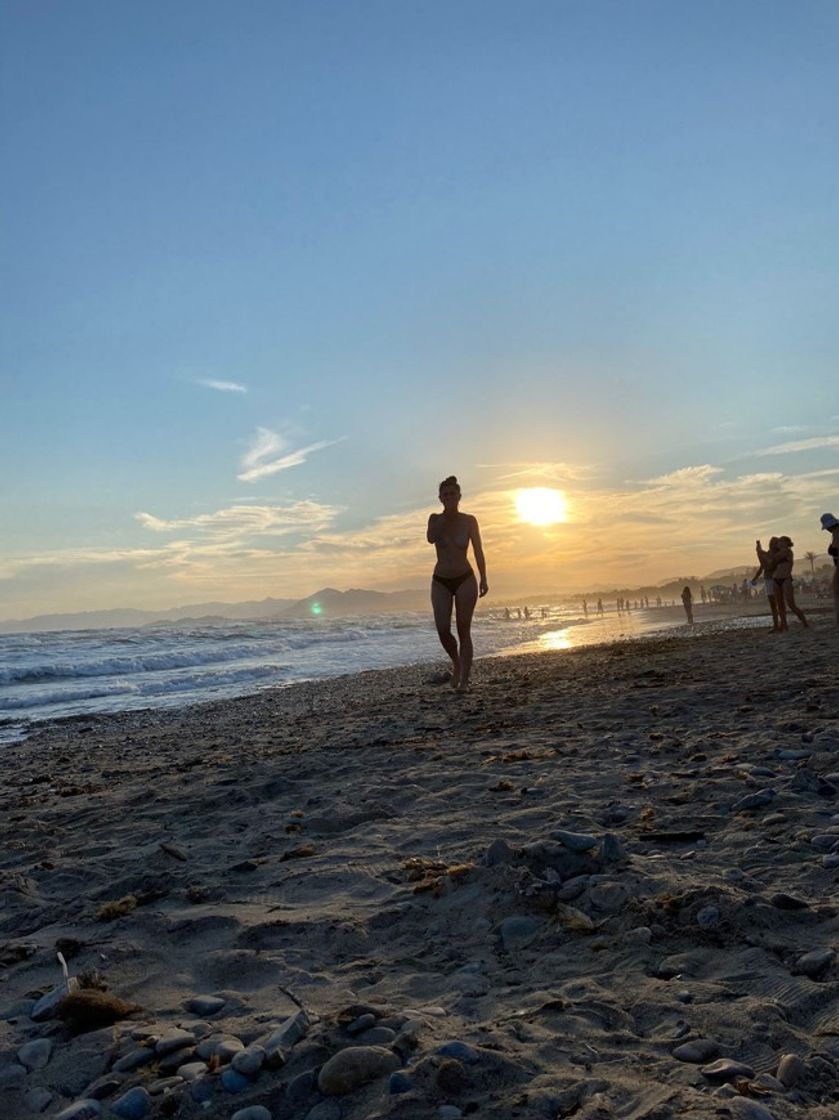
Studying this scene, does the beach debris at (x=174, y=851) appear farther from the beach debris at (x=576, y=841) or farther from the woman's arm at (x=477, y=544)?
the woman's arm at (x=477, y=544)

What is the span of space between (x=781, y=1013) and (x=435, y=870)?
1473 mm

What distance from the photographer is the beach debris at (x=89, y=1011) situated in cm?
213

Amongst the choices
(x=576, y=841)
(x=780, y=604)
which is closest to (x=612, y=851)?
(x=576, y=841)

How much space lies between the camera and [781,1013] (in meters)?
1.89

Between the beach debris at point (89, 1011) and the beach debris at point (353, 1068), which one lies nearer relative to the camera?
the beach debris at point (353, 1068)

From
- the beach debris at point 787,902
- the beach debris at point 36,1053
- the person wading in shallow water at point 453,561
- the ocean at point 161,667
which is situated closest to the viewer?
the beach debris at point 36,1053

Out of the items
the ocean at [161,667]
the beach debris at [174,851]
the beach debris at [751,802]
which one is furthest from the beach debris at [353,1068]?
the ocean at [161,667]

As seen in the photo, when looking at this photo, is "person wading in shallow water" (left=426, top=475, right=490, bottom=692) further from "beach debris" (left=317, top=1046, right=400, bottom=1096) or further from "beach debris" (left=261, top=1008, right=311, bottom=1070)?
"beach debris" (left=317, top=1046, right=400, bottom=1096)

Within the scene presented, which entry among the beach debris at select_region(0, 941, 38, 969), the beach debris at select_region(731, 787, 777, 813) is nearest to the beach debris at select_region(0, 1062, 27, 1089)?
the beach debris at select_region(0, 941, 38, 969)

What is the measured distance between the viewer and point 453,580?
9.42 meters

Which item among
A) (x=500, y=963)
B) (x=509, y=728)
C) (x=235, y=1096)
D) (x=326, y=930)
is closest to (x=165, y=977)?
(x=326, y=930)

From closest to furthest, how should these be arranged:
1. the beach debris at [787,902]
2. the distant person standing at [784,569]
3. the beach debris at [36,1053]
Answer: the beach debris at [36,1053] < the beach debris at [787,902] < the distant person standing at [784,569]

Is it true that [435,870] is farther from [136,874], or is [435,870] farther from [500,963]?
[136,874]

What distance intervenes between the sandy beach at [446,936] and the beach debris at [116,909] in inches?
0.5
